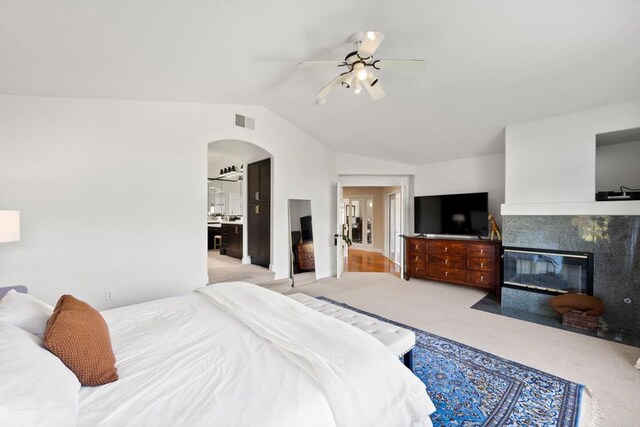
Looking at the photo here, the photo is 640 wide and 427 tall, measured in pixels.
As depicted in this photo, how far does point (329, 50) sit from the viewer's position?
9.39ft

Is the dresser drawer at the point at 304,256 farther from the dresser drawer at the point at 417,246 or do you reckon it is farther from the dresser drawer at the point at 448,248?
the dresser drawer at the point at 448,248

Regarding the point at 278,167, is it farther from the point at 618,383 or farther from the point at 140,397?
the point at 618,383

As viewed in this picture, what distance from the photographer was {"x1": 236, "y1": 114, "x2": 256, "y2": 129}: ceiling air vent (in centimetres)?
438

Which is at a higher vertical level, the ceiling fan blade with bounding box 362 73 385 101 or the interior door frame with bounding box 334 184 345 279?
the ceiling fan blade with bounding box 362 73 385 101

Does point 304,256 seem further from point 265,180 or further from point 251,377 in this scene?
point 251,377

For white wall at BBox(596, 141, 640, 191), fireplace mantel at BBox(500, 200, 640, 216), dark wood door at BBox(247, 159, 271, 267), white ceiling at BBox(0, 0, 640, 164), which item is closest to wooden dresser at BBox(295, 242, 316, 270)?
dark wood door at BBox(247, 159, 271, 267)

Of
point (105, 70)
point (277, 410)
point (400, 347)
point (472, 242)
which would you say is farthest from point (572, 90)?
point (105, 70)

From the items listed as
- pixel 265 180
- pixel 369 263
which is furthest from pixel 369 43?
pixel 369 263

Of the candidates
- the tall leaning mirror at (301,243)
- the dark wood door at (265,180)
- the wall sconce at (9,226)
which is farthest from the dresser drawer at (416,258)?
the wall sconce at (9,226)

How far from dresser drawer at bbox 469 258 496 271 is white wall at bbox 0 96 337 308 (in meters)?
4.20

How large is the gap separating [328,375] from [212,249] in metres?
7.66

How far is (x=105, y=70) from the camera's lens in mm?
2828

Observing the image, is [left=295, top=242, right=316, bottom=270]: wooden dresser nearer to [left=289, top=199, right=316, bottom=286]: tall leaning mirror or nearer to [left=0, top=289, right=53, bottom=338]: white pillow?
[left=289, top=199, right=316, bottom=286]: tall leaning mirror

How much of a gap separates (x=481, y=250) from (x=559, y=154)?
1.72m
